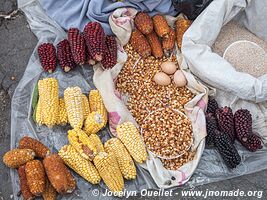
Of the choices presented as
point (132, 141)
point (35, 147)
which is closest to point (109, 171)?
point (132, 141)

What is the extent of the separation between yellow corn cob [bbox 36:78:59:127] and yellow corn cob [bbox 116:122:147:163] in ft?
1.38

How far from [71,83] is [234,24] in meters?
1.33

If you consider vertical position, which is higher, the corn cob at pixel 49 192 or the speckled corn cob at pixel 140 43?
the speckled corn cob at pixel 140 43

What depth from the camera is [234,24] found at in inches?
140

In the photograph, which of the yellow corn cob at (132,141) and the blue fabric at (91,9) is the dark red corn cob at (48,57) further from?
the yellow corn cob at (132,141)

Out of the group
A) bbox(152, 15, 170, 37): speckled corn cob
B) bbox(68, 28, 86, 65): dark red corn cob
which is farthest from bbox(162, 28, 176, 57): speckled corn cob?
bbox(68, 28, 86, 65): dark red corn cob

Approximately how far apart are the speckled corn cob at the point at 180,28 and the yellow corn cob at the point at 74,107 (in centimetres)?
88

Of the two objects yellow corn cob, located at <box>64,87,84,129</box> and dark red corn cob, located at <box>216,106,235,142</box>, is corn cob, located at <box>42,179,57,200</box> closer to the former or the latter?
yellow corn cob, located at <box>64,87,84,129</box>

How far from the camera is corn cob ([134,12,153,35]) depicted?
10.9 ft

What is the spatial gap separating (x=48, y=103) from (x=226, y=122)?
3.76ft

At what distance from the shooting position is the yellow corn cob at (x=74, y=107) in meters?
2.90

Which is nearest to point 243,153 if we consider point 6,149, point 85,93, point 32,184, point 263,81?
point 263,81

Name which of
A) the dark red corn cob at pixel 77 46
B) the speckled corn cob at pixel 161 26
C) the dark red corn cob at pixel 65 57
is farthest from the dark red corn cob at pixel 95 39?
the speckled corn cob at pixel 161 26

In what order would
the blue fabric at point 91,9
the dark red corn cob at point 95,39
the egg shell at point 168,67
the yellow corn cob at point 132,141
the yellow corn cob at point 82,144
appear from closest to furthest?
the yellow corn cob at point 82,144
the yellow corn cob at point 132,141
the dark red corn cob at point 95,39
the egg shell at point 168,67
the blue fabric at point 91,9
